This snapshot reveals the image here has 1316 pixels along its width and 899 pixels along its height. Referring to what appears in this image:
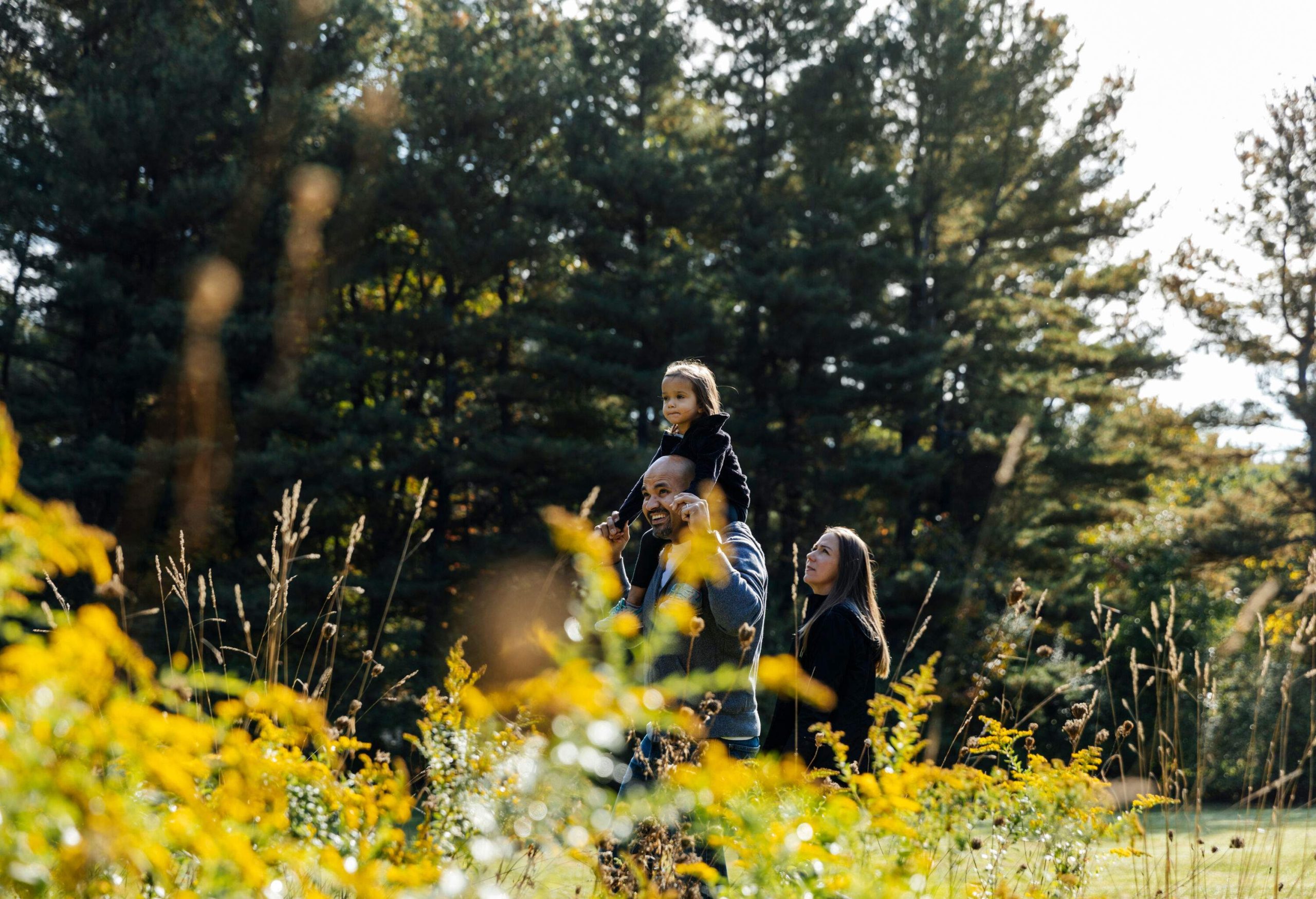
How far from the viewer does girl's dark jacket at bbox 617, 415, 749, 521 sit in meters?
2.78

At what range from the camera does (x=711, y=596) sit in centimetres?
239

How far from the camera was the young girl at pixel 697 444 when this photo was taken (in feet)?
9.16

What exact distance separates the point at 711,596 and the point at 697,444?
1.81 feet

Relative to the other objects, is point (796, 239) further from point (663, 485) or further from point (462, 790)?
point (462, 790)

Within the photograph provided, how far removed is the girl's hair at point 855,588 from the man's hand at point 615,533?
86cm

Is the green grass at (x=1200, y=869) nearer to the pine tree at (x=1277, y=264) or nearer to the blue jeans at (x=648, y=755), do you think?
the blue jeans at (x=648, y=755)

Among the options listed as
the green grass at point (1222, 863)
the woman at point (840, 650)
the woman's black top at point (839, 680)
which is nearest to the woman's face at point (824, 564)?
the woman at point (840, 650)

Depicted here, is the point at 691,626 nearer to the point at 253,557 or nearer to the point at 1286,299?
the point at 253,557

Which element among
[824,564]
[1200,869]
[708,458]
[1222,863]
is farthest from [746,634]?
[1222,863]

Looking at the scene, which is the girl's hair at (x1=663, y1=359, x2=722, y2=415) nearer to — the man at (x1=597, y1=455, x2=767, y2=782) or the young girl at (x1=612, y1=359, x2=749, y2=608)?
the young girl at (x1=612, y1=359, x2=749, y2=608)

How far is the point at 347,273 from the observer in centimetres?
1594

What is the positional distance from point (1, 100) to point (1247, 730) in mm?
19367

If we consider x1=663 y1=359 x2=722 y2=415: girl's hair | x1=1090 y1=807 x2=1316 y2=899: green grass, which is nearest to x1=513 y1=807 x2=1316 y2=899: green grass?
x1=1090 y1=807 x2=1316 y2=899: green grass

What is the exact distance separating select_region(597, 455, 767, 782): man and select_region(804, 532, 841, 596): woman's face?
33.1 inches
